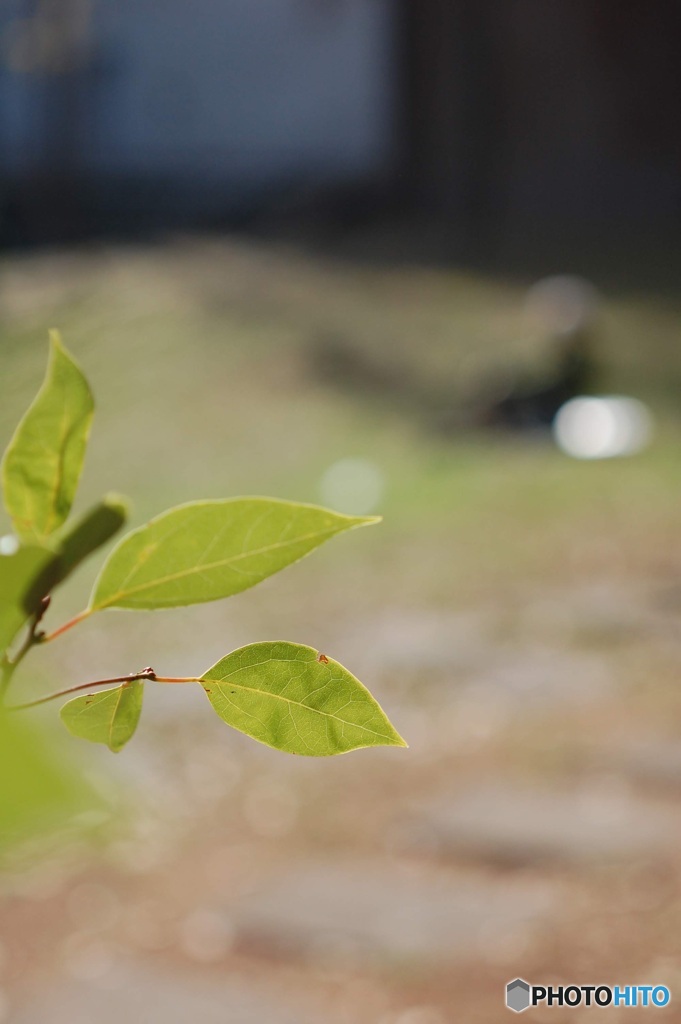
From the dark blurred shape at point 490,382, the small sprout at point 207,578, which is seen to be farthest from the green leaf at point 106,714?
the dark blurred shape at point 490,382

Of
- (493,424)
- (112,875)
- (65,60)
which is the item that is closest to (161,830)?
(112,875)

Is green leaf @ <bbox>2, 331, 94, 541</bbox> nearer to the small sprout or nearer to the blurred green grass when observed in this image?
the small sprout

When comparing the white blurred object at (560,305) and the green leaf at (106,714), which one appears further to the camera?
the white blurred object at (560,305)

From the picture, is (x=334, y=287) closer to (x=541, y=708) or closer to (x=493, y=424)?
(x=493, y=424)

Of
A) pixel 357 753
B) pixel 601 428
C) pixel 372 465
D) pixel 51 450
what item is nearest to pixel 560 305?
pixel 601 428

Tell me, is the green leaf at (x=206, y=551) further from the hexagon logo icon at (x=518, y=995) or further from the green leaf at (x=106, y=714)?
the hexagon logo icon at (x=518, y=995)

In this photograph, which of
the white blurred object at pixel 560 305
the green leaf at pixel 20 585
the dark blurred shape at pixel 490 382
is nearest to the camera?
the green leaf at pixel 20 585

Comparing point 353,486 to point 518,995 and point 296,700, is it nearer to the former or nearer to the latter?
point 518,995
